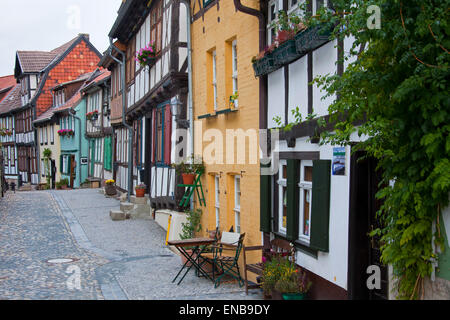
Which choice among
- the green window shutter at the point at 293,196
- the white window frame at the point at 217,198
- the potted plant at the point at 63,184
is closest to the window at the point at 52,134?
the potted plant at the point at 63,184

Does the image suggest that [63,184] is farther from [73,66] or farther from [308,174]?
[308,174]

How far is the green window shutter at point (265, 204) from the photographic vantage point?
9.34 meters

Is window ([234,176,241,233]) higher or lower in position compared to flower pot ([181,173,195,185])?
lower

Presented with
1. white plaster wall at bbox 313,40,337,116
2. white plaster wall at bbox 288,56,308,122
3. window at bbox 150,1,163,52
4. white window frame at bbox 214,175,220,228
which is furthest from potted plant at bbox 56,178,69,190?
white plaster wall at bbox 313,40,337,116

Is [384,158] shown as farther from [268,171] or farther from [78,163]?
[78,163]

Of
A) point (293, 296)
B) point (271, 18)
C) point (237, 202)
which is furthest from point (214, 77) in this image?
point (293, 296)

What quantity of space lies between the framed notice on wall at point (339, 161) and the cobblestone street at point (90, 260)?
281 cm

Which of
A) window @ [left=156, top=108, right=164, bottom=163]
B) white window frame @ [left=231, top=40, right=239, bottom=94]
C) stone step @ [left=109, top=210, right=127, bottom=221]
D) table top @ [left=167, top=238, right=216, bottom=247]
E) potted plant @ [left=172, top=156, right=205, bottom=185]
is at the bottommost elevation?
stone step @ [left=109, top=210, right=127, bottom=221]

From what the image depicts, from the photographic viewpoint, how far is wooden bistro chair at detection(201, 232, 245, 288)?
31.4 feet

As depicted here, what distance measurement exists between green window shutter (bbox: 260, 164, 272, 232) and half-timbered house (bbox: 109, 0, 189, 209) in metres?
4.83

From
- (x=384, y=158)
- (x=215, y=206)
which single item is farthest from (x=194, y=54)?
(x=384, y=158)

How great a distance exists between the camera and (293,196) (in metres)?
8.27

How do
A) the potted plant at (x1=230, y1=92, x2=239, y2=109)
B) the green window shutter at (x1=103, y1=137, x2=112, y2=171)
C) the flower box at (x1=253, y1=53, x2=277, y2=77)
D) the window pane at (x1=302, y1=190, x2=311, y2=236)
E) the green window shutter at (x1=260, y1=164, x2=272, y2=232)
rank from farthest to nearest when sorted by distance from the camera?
the green window shutter at (x1=103, y1=137, x2=112, y2=171) < the potted plant at (x1=230, y1=92, x2=239, y2=109) < the green window shutter at (x1=260, y1=164, x2=272, y2=232) < the flower box at (x1=253, y1=53, x2=277, y2=77) < the window pane at (x1=302, y1=190, x2=311, y2=236)

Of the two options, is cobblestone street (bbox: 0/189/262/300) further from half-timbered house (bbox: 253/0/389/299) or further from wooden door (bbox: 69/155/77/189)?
wooden door (bbox: 69/155/77/189)
